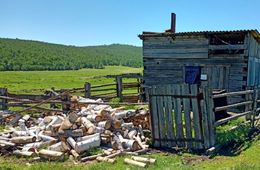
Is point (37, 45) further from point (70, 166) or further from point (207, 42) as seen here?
point (70, 166)

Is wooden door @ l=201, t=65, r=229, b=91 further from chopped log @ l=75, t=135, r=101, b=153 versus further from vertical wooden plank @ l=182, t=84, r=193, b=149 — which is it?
chopped log @ l=75, t=135, r=101, b=153

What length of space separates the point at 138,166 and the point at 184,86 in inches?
115

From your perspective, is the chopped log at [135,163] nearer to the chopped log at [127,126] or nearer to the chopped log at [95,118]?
the chopped log at [127,126]

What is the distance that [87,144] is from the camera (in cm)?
1004

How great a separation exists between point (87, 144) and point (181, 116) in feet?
9.47

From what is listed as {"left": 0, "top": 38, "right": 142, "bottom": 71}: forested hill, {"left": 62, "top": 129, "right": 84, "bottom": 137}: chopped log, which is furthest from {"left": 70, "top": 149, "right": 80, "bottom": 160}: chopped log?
{"left": 0, "top": 38, "right": 142, "bottom": 71}: forested hill

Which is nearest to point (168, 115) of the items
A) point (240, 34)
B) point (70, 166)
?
point (70, 166)

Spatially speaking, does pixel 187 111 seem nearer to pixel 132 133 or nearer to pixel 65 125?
pixel 132 133

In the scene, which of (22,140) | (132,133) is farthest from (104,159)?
(22,140)

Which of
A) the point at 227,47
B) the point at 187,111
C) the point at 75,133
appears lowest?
the point at 75,133

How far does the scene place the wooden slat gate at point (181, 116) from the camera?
33.8 feet

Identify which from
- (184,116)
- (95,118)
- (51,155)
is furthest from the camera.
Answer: (95,118)

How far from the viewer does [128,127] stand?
37.2 ft

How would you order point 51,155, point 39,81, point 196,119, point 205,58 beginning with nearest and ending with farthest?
point 51,155 < point 196,119 < point 205,58 < point 39,81
